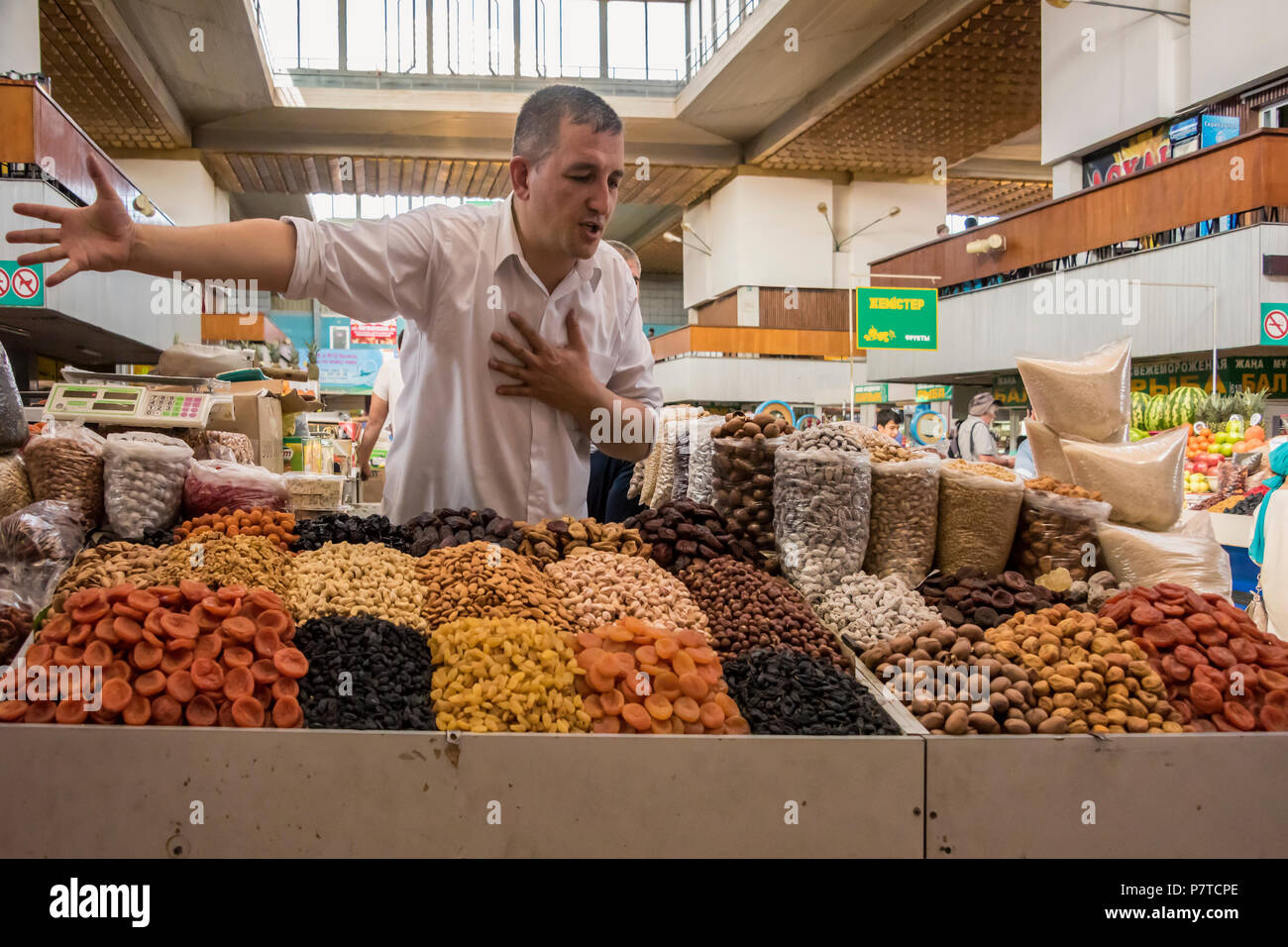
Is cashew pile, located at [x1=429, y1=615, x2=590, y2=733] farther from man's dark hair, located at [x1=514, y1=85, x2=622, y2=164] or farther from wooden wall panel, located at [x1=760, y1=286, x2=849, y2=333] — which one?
wooden wall panel, located at [x1=760, y1=286, x2=849, y2=333]

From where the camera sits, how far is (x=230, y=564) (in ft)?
5.34

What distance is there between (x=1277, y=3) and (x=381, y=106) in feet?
33.9

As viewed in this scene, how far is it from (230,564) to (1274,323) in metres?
6.71

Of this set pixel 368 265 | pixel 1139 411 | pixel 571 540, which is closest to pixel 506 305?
pixel 368 265

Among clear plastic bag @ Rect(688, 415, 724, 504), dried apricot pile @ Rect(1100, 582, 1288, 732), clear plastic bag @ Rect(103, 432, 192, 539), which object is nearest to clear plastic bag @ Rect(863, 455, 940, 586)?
dried apricot pile @ Rect(1100, 582, 1288, 732)

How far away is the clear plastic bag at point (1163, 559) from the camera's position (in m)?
2.02

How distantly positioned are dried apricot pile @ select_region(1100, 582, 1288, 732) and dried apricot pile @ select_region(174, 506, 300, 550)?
63.0 inches

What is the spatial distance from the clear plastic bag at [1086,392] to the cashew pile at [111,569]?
6.45 feet

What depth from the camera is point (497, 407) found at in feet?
6.98

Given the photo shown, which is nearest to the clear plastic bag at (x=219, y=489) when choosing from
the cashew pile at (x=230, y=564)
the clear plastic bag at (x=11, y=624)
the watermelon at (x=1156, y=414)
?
the cashew pile at (x=230, y=564)

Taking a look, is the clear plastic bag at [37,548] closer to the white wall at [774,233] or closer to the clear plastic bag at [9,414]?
the clear plastic bag at [9,414]

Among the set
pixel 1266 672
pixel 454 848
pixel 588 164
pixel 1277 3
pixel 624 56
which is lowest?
pixel 454 848

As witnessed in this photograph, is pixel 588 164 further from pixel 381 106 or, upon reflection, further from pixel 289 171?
pixel 289 171
